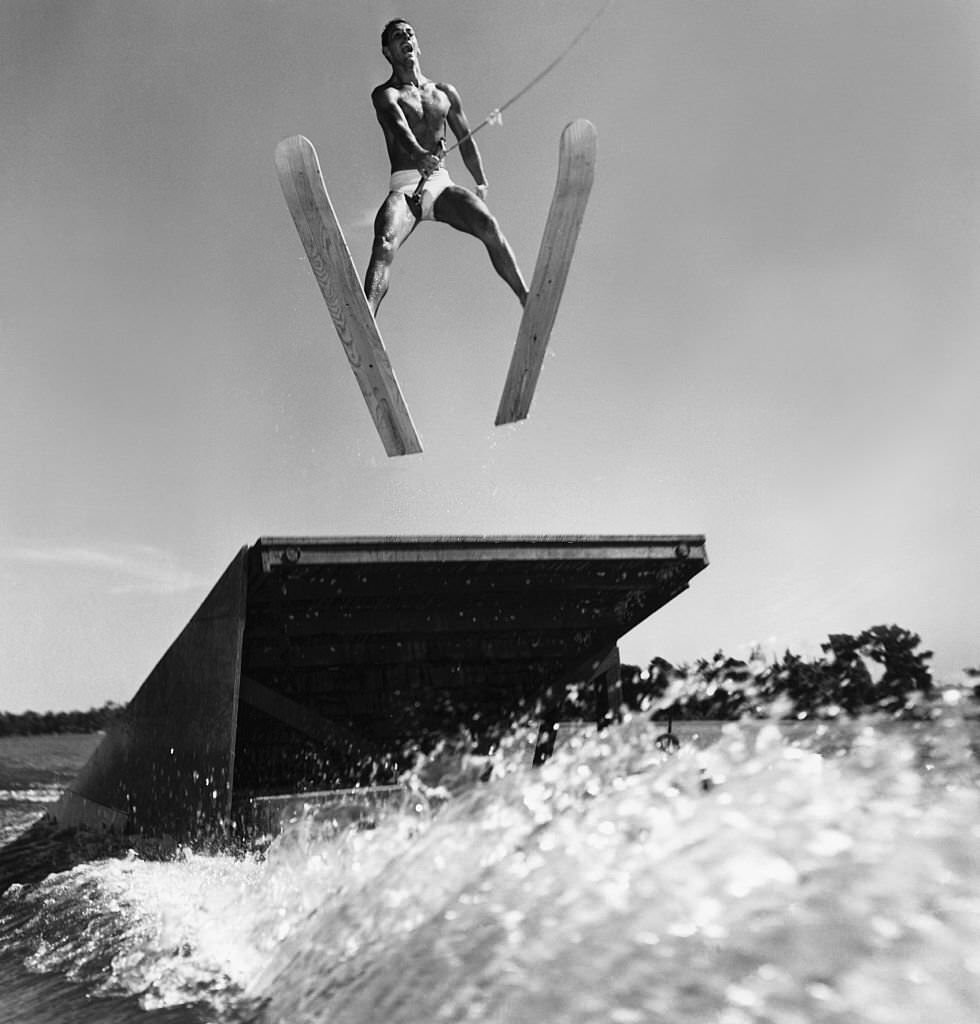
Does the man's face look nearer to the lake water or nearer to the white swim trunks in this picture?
the white swim trunks

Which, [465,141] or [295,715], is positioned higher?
[465,141]

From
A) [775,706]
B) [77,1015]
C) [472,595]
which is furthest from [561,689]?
[77,1015]

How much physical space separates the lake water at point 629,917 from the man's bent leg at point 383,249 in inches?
120

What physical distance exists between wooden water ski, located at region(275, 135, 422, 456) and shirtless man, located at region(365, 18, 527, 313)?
0.25 meters

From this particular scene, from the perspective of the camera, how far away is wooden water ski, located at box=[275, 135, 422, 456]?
18.1 ft

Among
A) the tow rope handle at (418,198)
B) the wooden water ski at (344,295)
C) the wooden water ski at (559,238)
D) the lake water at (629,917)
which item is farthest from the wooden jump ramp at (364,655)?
the tow rope handle at (418,198)

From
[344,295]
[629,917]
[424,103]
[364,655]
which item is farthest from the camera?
[424,103]

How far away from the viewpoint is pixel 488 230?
611cm

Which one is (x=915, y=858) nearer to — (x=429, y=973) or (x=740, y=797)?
(x=740, y=797)

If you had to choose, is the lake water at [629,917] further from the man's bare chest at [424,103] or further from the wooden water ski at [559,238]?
the man's bare chest at [424,103]

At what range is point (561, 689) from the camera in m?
5.27

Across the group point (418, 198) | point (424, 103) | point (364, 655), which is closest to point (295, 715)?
point (364, 655)

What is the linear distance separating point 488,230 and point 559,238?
47 centimetres

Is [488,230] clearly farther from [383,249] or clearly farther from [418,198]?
[383,249]
